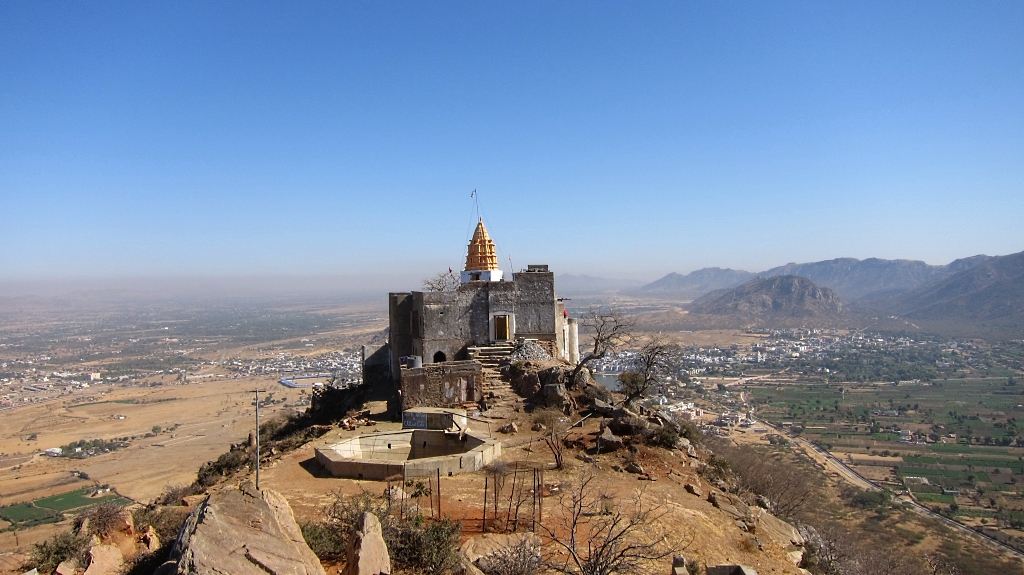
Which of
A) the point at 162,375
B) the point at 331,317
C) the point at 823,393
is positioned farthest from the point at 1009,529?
the point at 331,317

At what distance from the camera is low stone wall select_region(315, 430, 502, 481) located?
12.3 m

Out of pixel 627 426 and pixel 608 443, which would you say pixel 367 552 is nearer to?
pixel 608 443

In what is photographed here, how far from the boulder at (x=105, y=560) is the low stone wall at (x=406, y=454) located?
4859 mm

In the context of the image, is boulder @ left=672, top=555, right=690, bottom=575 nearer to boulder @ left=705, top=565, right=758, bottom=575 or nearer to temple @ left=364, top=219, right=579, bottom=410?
boulder @ left=705, top=565, right=758, bottom=575

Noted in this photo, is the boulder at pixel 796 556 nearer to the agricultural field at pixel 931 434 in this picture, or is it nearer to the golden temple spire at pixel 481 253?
the golden temple spire at pixel 481 253

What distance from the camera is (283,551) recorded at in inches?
237

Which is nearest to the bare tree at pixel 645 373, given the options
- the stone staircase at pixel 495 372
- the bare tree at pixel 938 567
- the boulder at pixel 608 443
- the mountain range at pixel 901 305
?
the stone staircase at pixel 495 372

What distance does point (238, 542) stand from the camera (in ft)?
19.0

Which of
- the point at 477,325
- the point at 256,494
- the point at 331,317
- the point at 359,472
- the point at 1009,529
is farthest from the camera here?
the point at 331,317

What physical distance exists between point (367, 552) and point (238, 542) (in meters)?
1.57

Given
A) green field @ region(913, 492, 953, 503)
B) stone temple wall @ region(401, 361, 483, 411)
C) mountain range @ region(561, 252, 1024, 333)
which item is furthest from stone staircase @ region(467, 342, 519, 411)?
mountain range @ region(561, 252, 1024, 333)

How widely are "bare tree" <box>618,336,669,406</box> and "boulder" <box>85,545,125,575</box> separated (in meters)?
13.1

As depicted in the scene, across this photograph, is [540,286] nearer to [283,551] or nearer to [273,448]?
[273,448]

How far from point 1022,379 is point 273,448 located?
85.0 m
